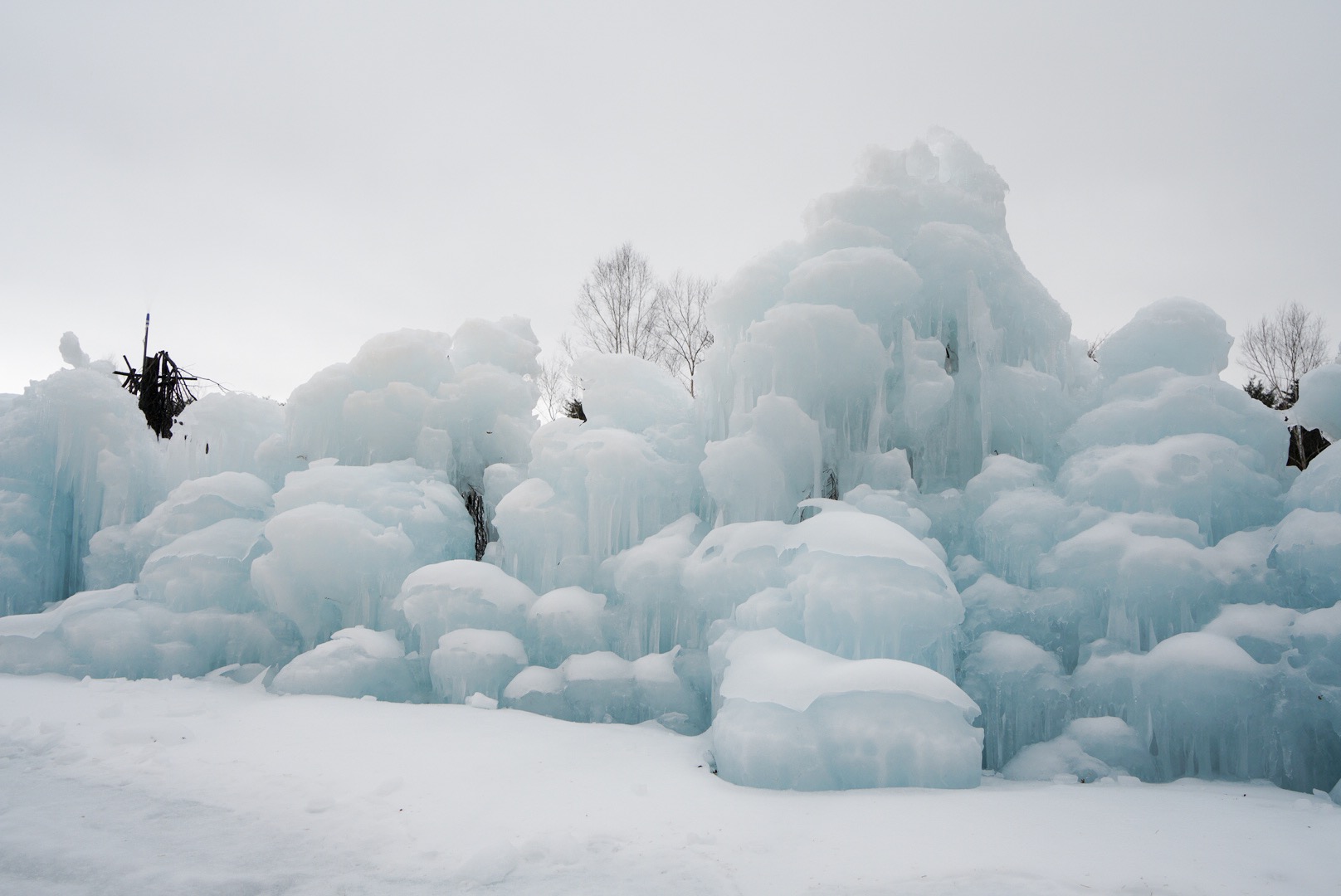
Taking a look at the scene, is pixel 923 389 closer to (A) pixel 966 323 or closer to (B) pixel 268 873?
(A) pixel 966 323

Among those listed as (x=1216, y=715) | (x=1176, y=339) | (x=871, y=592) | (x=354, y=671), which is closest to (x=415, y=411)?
(x=354, y=671)

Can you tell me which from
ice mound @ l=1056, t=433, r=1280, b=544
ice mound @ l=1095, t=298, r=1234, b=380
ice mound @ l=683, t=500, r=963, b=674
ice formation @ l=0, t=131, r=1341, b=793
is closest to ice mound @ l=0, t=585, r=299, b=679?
ice formation @ l=0, t=131, r=1341, b=793

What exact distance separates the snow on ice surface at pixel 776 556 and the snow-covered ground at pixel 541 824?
0.16 ft

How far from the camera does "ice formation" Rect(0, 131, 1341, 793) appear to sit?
4512 millimetres

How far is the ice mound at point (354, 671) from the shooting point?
5.86 metres

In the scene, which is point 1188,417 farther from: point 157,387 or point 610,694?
point 157,387

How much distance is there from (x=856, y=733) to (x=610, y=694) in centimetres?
226

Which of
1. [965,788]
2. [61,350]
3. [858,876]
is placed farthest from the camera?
[61,350]

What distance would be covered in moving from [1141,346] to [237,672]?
27.9 ft

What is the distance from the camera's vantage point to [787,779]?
4.08 meters

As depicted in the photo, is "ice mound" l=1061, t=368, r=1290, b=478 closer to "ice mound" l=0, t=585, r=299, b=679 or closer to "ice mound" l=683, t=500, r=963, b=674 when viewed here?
"ice mound" l=683, t=500, r=963, b=674

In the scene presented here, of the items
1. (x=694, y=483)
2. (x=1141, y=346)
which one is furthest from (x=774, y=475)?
(x=1141, y=346)

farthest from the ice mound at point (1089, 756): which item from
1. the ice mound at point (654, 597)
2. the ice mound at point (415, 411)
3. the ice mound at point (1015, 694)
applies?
the ice mound at point (415, 411)

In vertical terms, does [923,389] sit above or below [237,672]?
above
